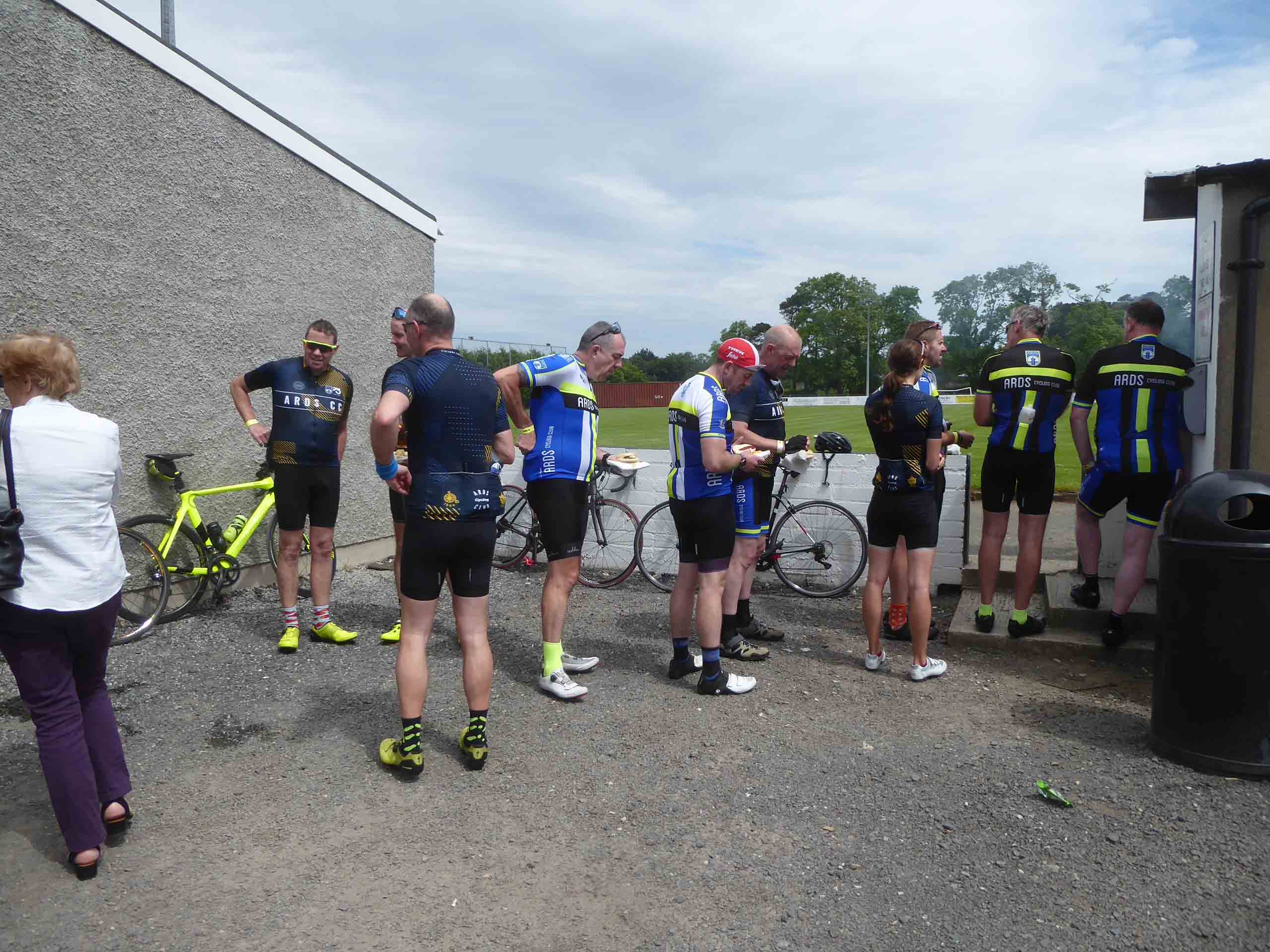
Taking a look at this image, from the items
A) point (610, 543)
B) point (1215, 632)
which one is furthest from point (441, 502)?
point (610, 543)

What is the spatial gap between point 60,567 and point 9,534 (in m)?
0.18

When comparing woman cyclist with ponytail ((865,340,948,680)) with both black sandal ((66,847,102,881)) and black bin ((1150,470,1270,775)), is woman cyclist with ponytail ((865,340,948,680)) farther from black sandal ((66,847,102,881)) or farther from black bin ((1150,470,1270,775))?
black sandal ((66,847,102,881))

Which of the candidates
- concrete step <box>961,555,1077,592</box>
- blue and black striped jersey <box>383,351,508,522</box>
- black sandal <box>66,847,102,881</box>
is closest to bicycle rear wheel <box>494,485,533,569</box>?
concrete step <box>961,555,1077,592</box>

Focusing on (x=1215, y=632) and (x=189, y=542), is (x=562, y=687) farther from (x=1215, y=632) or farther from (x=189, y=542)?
(x=189, y=542)

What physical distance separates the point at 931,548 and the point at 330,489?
12.2 feet

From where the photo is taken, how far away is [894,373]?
4625 mm

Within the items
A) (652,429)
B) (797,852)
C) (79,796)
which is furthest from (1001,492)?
(652,429)

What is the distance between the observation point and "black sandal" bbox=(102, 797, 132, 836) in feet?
9.68

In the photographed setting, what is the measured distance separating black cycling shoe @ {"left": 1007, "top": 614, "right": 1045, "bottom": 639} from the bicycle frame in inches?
210

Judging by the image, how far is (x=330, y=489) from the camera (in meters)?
5.39

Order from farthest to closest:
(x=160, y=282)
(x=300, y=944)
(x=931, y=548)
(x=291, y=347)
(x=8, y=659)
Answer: (x=291, y=347) → (x=160, y=282) → (x=931, y=548) → (x=8, y=659) → (x=300, y=944)

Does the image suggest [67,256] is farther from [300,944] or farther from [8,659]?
[300,944]

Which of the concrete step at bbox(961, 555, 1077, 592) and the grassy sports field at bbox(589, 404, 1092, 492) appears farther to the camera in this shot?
the grassy sports field at bbox(589, 404, 1092, 492)

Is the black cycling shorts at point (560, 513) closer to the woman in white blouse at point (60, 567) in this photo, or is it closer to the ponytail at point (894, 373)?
the ponytail at point (894, 373)
